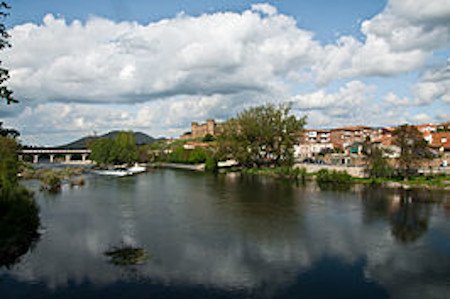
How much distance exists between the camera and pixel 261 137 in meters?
74.3

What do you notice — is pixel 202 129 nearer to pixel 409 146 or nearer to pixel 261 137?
pixel 261 137

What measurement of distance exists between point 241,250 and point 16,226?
1158 centimetres

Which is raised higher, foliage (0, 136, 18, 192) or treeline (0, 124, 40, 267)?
foliage (0, 136, 18, 192)

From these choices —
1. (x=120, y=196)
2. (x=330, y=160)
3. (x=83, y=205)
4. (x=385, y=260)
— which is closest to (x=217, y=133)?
(x=330, y=160)

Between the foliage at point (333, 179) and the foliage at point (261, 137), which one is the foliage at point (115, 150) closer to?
the foliage at point (261, 137)

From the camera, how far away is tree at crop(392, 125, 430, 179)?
153 ft

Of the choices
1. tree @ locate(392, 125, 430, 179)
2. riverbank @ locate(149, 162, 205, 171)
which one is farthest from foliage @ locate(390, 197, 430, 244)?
riverbank @ locate(149, 162, 205, 171)

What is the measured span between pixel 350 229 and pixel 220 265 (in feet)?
35.5

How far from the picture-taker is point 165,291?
15.0 metres

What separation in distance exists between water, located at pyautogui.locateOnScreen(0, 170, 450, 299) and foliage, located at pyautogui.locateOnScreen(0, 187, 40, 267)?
0.64 meters

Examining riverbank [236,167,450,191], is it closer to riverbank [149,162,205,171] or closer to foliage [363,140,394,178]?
foliage [363,140,394,178]

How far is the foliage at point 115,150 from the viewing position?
84750 mm

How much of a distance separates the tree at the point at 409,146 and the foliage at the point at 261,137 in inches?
978

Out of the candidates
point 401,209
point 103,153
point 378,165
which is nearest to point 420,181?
point 378,165
